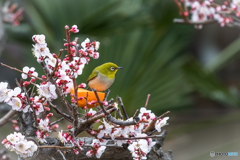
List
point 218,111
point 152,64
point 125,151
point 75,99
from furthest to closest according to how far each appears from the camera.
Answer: point 218,111 → point 152,64 → point 125,151 → point 75,99

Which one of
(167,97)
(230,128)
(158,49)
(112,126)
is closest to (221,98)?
(167,97)

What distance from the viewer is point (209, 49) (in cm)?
341

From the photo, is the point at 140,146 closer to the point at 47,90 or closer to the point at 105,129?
the point at 105,129

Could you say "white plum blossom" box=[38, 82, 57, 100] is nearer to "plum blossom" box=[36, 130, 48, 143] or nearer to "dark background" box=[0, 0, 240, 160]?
"plum blossom" box=[36, 130, 48, 143]

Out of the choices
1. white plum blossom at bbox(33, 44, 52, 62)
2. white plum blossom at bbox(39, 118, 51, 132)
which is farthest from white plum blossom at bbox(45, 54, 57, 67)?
white plum blossom at bbox(39, 118, 51, 132)

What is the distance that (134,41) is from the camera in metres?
2.10

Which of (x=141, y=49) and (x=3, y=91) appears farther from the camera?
(x=141, y=49)

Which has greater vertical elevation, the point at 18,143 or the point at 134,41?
the point at 134,41

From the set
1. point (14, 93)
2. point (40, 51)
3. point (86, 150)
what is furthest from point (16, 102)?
point (86, 150)

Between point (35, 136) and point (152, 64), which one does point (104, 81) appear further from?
point (152, 64)

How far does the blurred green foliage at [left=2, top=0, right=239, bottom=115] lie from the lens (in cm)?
185

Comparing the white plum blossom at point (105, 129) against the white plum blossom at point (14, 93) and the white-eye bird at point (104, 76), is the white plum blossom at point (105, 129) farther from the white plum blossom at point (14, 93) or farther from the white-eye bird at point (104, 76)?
the white plum blossom at point (14, 93)

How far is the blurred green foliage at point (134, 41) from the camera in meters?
1.85

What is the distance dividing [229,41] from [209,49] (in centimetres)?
29
